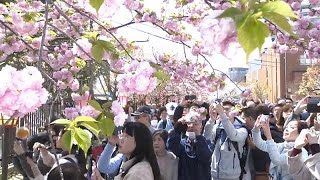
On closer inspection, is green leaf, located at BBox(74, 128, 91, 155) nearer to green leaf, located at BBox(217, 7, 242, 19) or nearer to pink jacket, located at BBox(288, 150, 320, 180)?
green leaf, located at BBox(217, 7, 242, 19)

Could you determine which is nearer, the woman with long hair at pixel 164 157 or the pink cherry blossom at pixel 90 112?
the pink cherry blossom at pixel 90 112

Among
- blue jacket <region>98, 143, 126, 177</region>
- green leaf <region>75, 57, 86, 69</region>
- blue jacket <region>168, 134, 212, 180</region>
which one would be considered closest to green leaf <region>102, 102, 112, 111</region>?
green leaf <region>75, 57, 86, 69</region>

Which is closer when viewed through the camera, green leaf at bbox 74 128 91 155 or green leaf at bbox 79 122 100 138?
green leaf at bbox 74 128 91 155

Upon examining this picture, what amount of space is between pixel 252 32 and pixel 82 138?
1020 millimetres

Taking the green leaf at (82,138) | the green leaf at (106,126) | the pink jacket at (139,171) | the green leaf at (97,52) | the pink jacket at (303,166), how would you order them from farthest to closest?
the pink jacket at (303,166), the pink jacket at (139,171), the green leaf at (97,52), the green leaf at (106,126), the green leaf at (82,138)

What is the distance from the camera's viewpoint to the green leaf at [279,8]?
109 centimetres

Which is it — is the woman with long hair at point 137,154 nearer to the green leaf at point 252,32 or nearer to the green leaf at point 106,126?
the green leaf at point 106,126

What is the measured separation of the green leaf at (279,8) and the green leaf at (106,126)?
1177mm

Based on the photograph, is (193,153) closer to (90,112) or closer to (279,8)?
(90,112)

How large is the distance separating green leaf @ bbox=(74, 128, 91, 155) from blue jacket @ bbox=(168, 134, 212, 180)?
3107mm

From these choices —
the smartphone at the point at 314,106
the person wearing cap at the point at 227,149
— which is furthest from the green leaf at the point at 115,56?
the smartphone at the point at 314,106

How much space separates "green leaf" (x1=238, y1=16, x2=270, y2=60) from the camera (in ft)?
3.58

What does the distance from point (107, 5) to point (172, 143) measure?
313cm

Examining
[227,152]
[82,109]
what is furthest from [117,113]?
[227,152]
